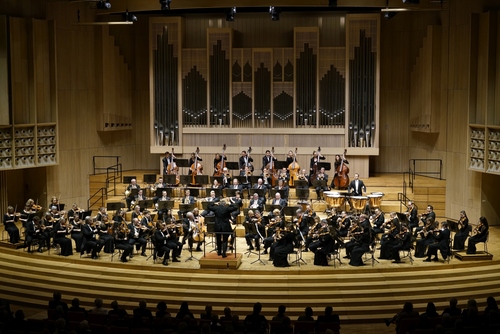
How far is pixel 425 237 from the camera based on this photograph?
14688 mm

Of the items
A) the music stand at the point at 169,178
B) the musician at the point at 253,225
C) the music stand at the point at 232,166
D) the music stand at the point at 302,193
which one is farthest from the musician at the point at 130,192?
the music stand at the point at 302,193

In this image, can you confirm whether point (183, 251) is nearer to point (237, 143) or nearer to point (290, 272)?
point (290, 272)

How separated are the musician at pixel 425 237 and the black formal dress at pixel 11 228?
840 centimetres

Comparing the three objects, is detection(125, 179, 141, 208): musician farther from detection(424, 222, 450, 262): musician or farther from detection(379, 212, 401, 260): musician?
detection(424, 222, 450, 262): musician

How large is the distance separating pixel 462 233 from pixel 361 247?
2262mm

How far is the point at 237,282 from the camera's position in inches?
534

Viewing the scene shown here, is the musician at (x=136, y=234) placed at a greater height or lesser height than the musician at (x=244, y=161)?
lesser

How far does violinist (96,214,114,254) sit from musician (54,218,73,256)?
66 cm

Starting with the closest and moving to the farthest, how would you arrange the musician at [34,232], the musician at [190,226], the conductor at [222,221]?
the conductor at [222,221] → the musician at [190,226] → the musician at [34,232]

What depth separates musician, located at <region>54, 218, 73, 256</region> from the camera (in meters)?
15.1

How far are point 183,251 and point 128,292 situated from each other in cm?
230

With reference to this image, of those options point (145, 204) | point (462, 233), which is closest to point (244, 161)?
point (145, 204)

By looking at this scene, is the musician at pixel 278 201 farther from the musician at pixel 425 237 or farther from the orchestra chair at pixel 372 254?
the musician at pixel 425 237

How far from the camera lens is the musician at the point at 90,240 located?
48.5 ft
